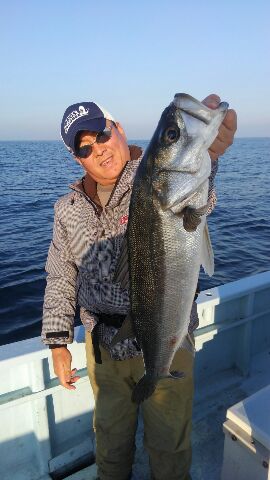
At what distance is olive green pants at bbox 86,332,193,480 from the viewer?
10.6 ft

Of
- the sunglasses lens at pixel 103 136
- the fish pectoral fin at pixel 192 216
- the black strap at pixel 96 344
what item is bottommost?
the black strap at pixel 96 344

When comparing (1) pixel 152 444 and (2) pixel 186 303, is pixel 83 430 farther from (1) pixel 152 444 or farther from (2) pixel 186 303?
(2) pixel 186 303

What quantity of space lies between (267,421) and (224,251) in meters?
12.3

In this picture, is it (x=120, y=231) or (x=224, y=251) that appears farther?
(x=224, y=251)

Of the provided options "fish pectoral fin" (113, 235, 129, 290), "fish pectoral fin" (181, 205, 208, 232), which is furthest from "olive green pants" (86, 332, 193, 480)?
"fish pectoral fin" (181, 205, 208, 232)

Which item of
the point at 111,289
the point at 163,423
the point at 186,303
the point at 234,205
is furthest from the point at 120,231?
the point at 234,205

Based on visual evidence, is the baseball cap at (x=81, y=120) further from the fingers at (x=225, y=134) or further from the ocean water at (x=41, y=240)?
the ocean water at (x=41, y=240)

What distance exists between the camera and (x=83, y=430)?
14.4 feet

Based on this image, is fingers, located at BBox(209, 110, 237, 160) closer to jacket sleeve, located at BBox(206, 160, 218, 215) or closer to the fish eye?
jacket sleeve, located at BBox(206, 160, 218, 215)

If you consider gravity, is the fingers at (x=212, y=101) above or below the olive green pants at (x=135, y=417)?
above

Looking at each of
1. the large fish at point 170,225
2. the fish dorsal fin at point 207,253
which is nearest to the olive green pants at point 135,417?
the large fish at point 170,225

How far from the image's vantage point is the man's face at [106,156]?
10.2 ft

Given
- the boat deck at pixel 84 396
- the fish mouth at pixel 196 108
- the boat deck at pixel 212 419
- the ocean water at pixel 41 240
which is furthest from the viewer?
the ocean water at pixel 41 240

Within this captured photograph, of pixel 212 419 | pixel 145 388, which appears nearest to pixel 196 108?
pixel 145 388
